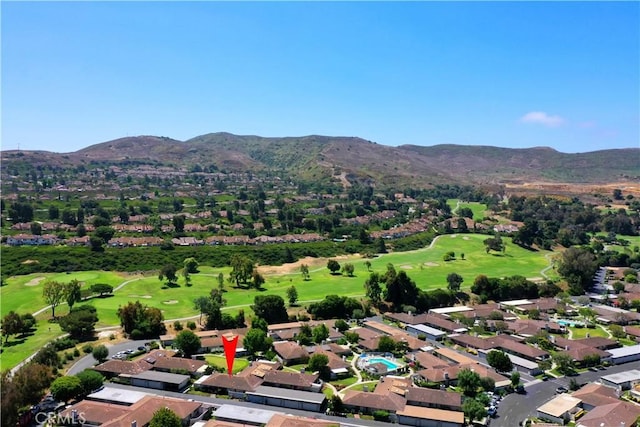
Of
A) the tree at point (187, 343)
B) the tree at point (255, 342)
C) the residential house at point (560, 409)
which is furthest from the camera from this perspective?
the tree at point (255, 342)

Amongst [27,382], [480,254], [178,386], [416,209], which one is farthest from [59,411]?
[416,209]

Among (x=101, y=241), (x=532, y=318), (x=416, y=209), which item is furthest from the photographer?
(x=416, y=209)

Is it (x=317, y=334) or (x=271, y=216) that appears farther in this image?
(x=271, y=216)

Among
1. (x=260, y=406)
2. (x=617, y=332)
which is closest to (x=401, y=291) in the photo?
(x=617, y=332)

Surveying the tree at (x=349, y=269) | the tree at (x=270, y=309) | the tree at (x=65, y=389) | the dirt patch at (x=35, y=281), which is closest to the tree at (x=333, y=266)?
the tree at (x=349, y=269)

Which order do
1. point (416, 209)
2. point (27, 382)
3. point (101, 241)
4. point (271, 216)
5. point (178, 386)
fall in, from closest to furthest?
point (27, 382) → point (178, 386) → point (101, 241) → point (271, 216) → point (416, 209)

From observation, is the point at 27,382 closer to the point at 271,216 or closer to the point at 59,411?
the point at 59,411

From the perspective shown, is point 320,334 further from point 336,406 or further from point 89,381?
point 89,381

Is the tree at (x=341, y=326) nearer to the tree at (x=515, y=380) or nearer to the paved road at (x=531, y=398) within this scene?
the tree at (x=515, y=380)
